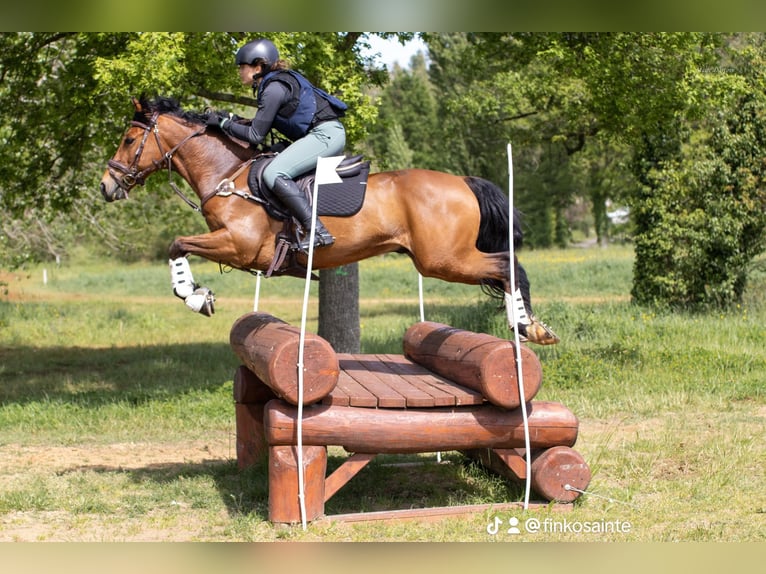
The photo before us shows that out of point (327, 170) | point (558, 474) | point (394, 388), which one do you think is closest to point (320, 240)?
point (327, 170)

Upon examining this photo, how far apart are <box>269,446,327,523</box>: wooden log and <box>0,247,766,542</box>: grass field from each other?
0.37 ft

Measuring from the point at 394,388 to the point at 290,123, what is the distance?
1956 mm

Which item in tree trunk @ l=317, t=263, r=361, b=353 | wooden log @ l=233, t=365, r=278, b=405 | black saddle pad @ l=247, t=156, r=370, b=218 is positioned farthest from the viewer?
tree trunk @ l=317, t=263, r=361, b=353

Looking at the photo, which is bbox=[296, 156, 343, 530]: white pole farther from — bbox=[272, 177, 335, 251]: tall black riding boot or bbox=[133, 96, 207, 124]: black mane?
bbox=[133, 96, 207, 124]: black mane

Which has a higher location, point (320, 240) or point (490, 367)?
point (320, 240)

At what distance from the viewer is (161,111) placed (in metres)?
6.40

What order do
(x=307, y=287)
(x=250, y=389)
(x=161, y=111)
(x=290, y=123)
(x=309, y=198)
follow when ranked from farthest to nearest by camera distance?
(x=250, y=389) < (x=161, y=111) < (x=290, y=123) < (x=309, y=198) < (x=307, y=287)

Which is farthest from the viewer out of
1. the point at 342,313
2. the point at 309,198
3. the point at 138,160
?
the point at 342,313

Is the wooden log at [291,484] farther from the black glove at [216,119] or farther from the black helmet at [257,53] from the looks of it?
the black helmet at [257,53]

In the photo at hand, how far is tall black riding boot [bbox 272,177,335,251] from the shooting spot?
227 inches

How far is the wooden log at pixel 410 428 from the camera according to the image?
543 cm

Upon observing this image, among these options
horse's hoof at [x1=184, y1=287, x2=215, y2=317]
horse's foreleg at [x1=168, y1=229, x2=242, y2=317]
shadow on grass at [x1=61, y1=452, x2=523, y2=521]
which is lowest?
shadow on grass at [x1=61, y1=452, x2=523, y2=521]

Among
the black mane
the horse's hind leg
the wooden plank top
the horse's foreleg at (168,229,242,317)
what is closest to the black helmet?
the black mane

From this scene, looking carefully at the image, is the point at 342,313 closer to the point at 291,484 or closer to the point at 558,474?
the point at 558,474
